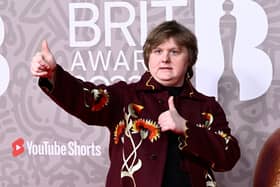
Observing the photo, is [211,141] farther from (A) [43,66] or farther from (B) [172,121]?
(A) [43,66]

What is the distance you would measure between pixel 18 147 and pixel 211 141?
0.65 meters

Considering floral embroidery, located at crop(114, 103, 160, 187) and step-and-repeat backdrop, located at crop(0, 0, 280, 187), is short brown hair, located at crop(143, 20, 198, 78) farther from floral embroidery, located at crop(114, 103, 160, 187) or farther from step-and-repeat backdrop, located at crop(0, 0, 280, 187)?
step-and-repeat backdrop, located at crop(0, 0, 280, 187)

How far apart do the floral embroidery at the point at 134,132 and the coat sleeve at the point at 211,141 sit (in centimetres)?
7

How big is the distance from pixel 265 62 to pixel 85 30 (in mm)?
479

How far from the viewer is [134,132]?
123cm

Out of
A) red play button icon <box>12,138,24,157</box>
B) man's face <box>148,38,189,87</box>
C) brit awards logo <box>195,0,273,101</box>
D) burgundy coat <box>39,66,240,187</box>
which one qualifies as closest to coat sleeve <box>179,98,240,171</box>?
burgundy coat <box>39,66,240,187</box>

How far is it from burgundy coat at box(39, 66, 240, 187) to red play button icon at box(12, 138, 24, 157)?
0.42 m

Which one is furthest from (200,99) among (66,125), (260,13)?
(66,125)

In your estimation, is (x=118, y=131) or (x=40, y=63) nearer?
(x=40, y=63)

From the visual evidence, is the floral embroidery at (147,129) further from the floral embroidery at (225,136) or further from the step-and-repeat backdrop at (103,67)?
the step-and-repeat backdrop at (103,67)

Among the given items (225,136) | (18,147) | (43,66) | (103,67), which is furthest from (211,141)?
(18,147)

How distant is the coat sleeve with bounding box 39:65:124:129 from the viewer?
1.13 m

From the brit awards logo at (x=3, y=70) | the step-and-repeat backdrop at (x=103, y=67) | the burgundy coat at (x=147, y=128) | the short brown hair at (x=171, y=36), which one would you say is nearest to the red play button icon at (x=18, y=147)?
the step-and-repeat backdrop at (x=103, y=67)

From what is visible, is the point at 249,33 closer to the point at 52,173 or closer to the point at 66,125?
the point at 66,125
